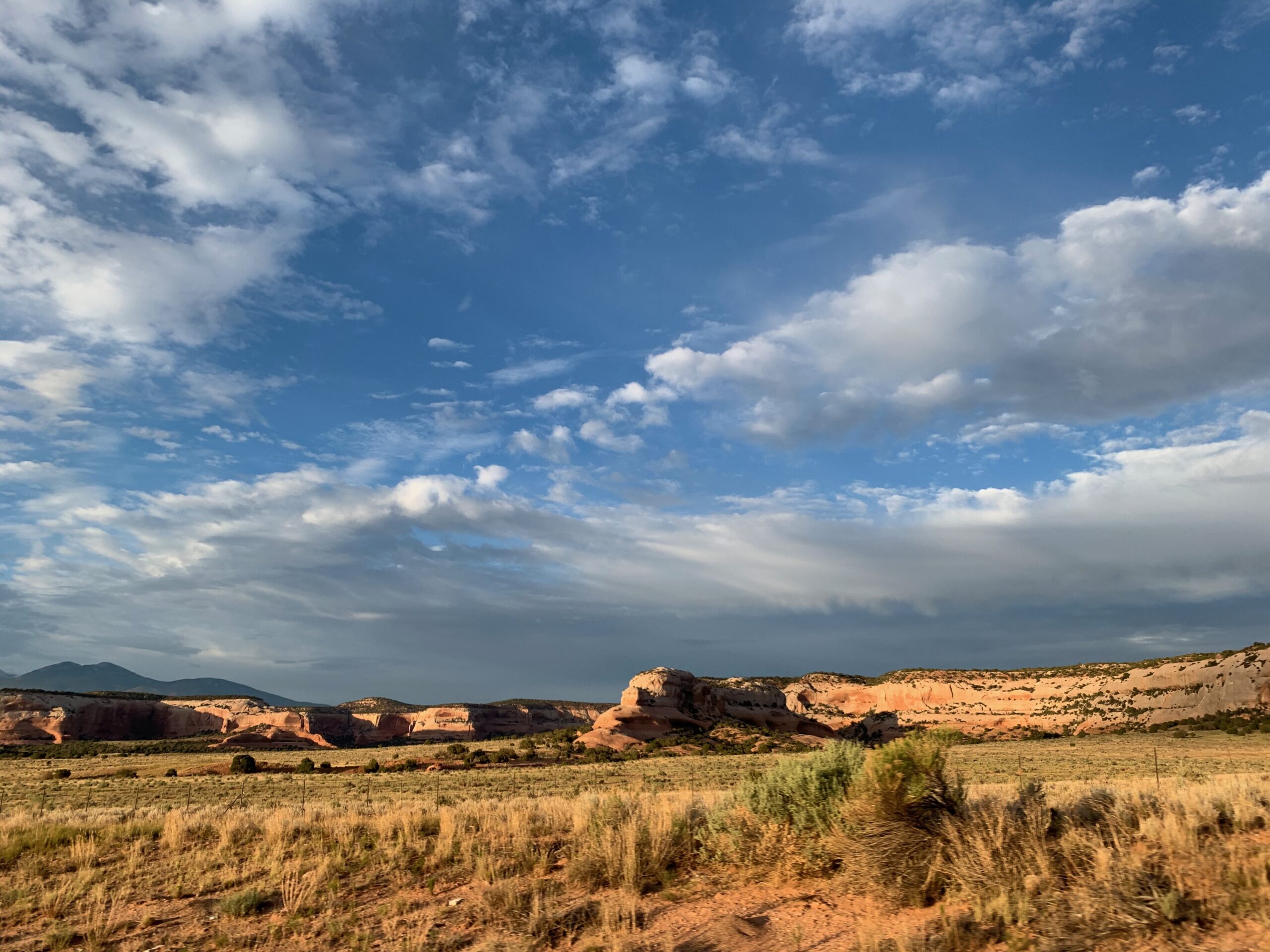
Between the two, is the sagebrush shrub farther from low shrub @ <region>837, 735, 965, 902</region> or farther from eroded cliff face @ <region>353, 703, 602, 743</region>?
eroded cliff face @ <region>353, 703, 602, 743</region>

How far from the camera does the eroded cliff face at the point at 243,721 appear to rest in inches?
3735

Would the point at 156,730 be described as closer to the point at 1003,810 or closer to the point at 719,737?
the point at 719,737

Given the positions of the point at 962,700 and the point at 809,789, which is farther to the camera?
the point at 962,700

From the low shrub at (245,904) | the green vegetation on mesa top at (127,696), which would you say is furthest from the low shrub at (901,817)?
the green vegetation on mesa top at (127,696)

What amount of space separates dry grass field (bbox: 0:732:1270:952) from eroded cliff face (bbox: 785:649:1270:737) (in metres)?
63.6

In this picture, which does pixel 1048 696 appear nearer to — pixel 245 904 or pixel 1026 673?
pixel 1026 673

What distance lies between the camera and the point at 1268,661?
63.0 metres

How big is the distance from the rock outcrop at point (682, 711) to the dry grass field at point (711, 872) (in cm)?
5518

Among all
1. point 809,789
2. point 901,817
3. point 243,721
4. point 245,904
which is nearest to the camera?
point 901,817

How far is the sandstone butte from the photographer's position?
229 feet

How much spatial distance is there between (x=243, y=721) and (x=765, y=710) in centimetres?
7826

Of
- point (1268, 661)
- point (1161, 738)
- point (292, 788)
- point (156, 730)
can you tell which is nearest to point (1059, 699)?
point (1268, 661)

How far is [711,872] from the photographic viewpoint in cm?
1008

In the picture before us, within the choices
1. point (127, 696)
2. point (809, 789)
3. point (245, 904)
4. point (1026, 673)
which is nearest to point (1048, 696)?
point (1026, 673)
